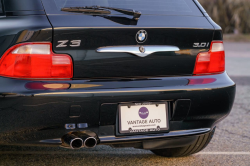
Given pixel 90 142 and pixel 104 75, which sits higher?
pixel 104 75

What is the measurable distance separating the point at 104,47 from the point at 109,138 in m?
0.60

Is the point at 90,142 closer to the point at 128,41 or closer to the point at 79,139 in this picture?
the point at 79,139

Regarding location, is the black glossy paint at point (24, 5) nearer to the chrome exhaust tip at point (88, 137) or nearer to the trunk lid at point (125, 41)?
the trunk lid at point (125, 41)

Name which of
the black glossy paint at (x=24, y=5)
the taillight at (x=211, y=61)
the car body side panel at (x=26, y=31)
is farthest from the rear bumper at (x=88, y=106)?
the black glossy paint at (x=24, y=5)

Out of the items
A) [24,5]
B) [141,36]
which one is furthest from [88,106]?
[24,5]

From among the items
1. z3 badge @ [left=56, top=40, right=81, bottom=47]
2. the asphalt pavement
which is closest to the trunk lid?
z3 badge @ [left=56, top=40, right=81, bottom=47]

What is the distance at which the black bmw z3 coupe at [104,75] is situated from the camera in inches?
117

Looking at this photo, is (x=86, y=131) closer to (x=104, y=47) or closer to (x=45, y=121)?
(x=45, y=121)

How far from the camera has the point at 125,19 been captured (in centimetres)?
321

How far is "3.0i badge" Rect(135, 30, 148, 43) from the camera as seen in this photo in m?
3.18

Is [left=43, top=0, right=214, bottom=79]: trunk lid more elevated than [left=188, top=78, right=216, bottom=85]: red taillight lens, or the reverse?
[left=43, top=0, right=214, bottom=79]: trunk lid

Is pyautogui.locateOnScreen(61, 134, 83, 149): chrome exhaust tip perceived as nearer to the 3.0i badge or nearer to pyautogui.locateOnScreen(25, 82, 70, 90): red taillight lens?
pyautogui.locateOnScreen(25, 82, 70, 90): red taillight lens

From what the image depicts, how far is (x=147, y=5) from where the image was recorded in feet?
11.5

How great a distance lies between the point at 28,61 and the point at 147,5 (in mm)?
1026
